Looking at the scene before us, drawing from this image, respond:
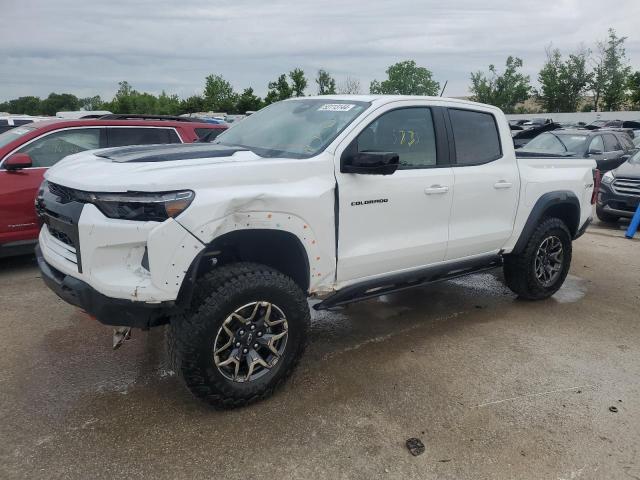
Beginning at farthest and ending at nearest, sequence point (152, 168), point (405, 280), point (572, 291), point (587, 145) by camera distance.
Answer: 1. point (587, 145)
2. point (572, 291)
3. point (405, 280)
4. point (152, 168)

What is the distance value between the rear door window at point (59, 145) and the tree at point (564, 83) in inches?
2199

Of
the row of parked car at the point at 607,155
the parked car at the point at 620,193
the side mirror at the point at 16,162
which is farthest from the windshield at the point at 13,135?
the parked car at the point at 620,193

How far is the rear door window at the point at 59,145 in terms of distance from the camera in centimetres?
603

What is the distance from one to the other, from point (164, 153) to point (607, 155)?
1145 cm

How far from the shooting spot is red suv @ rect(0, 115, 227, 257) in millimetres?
5734

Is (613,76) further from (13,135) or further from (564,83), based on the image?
(13,135)

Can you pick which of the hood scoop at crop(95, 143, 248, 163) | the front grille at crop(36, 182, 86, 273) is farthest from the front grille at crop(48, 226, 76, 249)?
the hood scoop at crop(95, 143, 248, 163)

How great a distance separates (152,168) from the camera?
294 cm

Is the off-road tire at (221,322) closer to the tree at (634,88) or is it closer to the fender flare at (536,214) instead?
the fender flare at (536,214)

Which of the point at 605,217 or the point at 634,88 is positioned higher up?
the point at 634,88

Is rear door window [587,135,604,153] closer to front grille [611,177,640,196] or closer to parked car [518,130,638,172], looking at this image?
parked car [518,130,638,172]

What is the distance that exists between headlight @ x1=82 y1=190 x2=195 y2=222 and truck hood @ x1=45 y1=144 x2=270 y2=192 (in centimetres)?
4

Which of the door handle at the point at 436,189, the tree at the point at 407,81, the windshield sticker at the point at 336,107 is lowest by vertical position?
the door handle at the point at 436,189

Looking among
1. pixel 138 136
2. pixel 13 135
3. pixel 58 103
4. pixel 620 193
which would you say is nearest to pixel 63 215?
pixel 13 135
